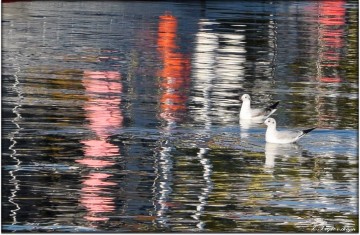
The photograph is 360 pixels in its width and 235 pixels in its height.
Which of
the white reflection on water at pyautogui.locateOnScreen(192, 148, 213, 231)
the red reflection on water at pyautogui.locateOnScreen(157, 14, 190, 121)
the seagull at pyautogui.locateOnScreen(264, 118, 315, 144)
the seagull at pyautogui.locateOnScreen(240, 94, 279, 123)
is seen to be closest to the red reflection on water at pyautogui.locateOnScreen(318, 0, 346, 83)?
the red reflection on water at pyautogui.locateOnScreen(157, 14, 190, 121)

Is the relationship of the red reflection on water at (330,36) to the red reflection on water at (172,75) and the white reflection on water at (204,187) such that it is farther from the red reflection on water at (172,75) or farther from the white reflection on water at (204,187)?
the white reflection on water at (204,187)

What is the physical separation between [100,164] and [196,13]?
3214cm

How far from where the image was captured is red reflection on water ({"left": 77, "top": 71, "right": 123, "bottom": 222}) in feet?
53.1

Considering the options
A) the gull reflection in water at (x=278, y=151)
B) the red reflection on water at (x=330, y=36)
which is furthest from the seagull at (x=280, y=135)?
the red reflection on water at (x=330, y=36)

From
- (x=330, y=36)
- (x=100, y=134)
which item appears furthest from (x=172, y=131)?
(x=330, y=36)

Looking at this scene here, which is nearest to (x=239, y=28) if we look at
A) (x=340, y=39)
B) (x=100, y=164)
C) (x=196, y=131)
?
(x=340, y=39)

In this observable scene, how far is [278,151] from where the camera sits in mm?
20328

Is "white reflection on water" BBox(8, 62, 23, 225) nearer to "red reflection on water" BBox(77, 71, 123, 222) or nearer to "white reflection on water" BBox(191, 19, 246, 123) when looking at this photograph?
"red reflection on water" BBox(77, 71, 123, 222)

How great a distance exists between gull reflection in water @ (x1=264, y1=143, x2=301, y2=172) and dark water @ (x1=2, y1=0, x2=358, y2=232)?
0.14 ft

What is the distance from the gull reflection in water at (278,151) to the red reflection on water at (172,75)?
2.67 meters

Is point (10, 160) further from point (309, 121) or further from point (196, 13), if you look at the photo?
point (196, 13)

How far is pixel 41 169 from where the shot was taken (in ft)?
59.6

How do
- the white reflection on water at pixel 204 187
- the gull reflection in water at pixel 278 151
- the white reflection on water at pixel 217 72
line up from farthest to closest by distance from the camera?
the white reflection on water at pixel 217 72 < the gull reflection in water at pixel 278 151 < the white reflection on water at pixel 204 187

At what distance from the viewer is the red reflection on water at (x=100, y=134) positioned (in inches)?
637
